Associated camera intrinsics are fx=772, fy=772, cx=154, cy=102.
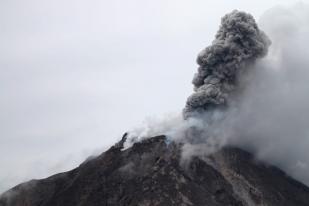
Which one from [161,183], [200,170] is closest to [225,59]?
[200,170]

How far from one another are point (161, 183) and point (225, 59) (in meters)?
24.4

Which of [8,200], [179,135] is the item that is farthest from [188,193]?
[8,200]

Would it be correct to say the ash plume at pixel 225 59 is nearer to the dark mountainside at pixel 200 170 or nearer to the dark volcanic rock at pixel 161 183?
the dark mountainside at pixel 200 170

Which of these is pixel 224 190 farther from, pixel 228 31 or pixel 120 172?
pixel 228 31

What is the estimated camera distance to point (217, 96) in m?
128

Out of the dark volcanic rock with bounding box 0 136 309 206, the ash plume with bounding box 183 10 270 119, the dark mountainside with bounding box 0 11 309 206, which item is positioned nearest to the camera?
the dark volcanic rock with bounding box 0 136 309 206

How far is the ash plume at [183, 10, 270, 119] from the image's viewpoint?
420ft

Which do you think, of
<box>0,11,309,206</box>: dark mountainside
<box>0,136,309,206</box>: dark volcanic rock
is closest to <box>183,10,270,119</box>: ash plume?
<box>0,11,309,206</box>: dark mountainside

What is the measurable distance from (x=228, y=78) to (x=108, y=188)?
27580 millimetres

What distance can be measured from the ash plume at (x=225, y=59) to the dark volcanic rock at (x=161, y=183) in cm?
863

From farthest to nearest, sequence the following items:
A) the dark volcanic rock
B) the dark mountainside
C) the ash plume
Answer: the ash plume < the dark mountainside < the dark volcanic rock

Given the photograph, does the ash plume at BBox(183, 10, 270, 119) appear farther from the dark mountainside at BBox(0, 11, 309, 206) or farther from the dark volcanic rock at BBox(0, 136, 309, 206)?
the dark volcanic rock at BBox(0, 136, 309, 206)

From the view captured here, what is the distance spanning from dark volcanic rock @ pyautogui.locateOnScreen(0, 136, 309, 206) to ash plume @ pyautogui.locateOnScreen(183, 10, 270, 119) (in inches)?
340

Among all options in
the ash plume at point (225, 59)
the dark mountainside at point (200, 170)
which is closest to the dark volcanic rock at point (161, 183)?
the dark mountainside at point (200, 170)
